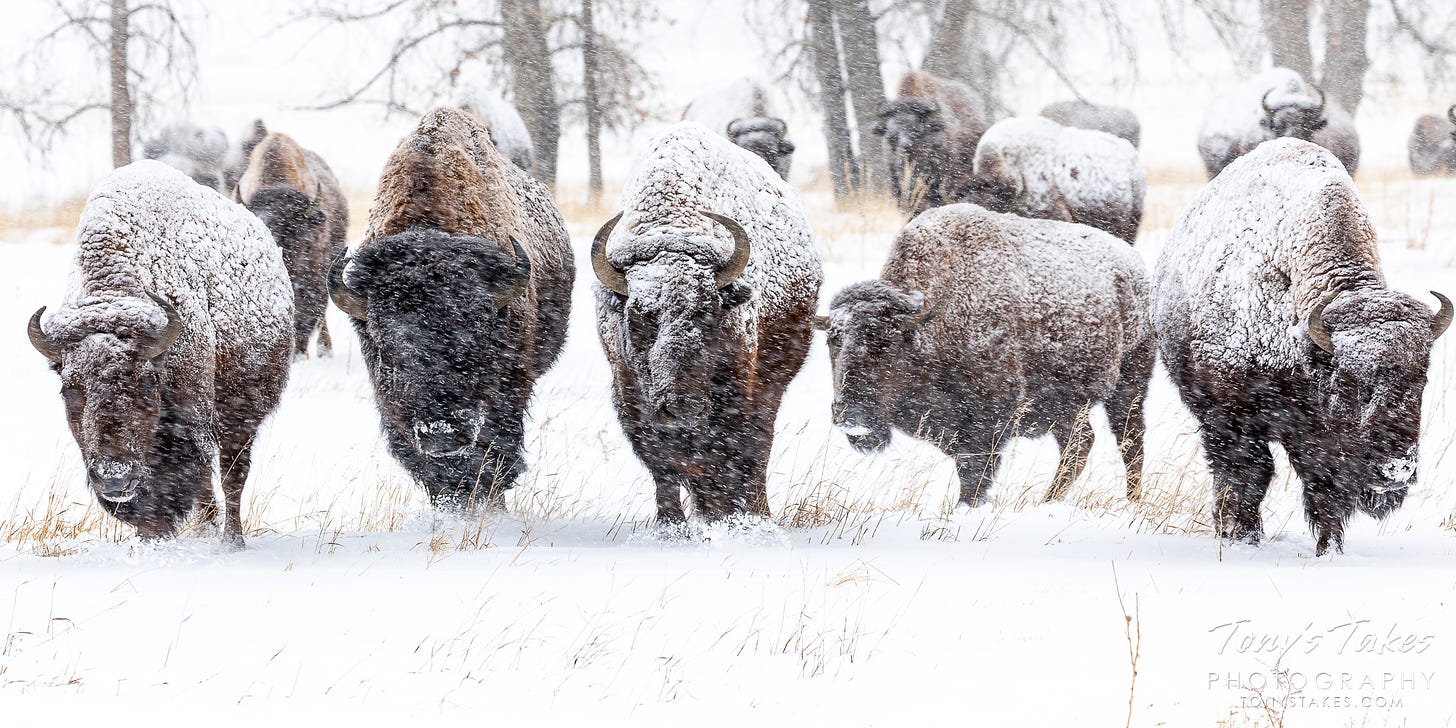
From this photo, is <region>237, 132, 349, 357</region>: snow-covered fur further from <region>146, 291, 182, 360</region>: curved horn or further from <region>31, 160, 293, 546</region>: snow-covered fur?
<region>146, 291, 182, 360</region>: curved horn

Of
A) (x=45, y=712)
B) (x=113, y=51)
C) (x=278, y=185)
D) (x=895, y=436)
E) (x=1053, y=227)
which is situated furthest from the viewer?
(x=113, y=51)

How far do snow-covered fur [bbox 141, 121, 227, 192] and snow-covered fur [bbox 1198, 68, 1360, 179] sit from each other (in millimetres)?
15739

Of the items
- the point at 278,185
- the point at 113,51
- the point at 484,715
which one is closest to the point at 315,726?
the point at 484,715

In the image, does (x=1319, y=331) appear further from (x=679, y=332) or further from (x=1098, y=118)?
(x=1098, y=118)

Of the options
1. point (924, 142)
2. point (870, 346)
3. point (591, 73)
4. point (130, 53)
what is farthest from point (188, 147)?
point (870, 346)

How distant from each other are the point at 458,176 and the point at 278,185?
6.38 m

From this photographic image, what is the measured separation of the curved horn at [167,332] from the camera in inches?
200

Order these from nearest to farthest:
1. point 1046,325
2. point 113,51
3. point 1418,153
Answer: point 1046,325
point 113,51
point 1418,153

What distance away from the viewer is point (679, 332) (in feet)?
18.0

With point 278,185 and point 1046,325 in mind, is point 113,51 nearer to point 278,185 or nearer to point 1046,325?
point 278,185

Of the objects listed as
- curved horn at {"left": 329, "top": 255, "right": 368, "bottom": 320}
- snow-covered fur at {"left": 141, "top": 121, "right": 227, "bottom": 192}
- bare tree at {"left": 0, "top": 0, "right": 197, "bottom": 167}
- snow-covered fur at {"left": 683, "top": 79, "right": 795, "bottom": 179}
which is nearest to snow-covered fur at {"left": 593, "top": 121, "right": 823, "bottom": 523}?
curved horn at {"left": 329, "top": 255, "right": 368, "bottom": 320}

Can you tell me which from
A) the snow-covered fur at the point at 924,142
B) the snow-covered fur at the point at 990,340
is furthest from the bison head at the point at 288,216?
the snow-covered fur at the point at 924,142

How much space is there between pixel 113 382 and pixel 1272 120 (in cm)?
1536

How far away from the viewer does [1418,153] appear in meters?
28.5
